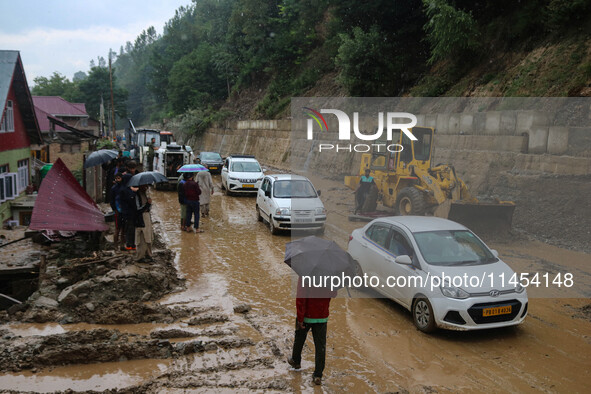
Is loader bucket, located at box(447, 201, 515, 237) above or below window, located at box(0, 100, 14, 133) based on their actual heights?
below

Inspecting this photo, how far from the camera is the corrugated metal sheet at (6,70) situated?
18.9 m

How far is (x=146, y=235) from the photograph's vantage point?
9992 mm

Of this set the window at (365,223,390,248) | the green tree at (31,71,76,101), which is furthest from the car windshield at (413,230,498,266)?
the green tree at (31,71,76,101)

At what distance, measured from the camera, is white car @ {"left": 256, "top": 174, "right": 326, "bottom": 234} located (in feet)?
45.6

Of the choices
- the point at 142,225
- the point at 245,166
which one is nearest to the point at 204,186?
the point at 142,225

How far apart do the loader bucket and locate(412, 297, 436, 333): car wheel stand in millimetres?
6057

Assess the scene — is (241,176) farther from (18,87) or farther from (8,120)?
(18,87)

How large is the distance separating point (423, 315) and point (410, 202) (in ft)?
24.8

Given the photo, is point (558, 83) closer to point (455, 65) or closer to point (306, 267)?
point (455, 65)

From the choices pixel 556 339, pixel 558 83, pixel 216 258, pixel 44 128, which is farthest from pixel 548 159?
pixel 44 128

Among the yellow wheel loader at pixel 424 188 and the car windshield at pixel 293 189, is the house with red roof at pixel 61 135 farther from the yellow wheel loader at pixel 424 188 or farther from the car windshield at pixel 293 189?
the yellow wheel loader at pixel 424 188

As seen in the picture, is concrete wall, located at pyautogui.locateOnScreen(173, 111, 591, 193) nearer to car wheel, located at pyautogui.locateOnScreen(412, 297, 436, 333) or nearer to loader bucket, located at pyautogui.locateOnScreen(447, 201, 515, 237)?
loader bucket, located at pyautogui.locateOnScreen(447, 201, 515, 237)

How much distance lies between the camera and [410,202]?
47.1 feet

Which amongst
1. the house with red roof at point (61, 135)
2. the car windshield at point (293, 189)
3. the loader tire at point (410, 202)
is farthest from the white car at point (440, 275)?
the house with red roof at point (61, 135)
